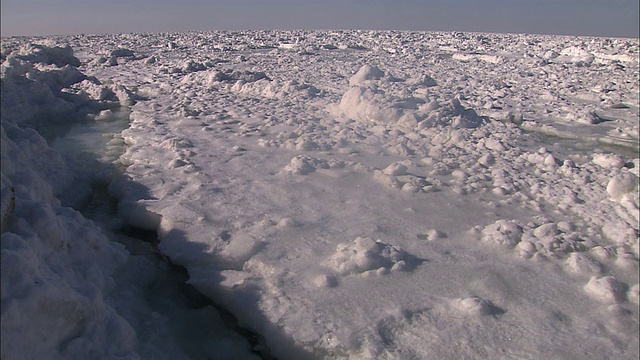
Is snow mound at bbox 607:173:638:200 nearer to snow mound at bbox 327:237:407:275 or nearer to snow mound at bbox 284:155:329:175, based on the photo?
snow mound at bbox 327:237:407:275

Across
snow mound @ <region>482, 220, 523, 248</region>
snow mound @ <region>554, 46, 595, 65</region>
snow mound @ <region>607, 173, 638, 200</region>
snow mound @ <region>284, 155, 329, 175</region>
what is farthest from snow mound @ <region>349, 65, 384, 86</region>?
snow mound @ <region>554, 46, 595, 65</region>

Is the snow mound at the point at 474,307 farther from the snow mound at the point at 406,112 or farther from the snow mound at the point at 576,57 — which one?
the snow mound at the point at 576,57

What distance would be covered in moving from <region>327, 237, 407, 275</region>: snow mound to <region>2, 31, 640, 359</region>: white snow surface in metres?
0.01

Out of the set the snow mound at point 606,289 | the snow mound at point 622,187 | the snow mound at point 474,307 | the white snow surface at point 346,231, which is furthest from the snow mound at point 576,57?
the snow mound at point 474,307

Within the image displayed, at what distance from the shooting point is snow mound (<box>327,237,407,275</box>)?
253 centimetres

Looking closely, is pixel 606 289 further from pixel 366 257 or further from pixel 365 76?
pixel 365 76

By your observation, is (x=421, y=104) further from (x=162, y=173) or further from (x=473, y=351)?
(x=473, y=351)

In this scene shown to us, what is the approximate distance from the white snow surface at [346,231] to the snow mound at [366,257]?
0.04 ft

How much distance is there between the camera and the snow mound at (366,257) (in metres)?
2.53

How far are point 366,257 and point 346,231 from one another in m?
0.45

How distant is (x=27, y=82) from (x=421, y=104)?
5497 mm

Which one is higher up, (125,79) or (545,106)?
(545,106)

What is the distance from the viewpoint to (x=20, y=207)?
1.83 meters

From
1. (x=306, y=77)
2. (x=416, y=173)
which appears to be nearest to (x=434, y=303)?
(x=416, y=173)
